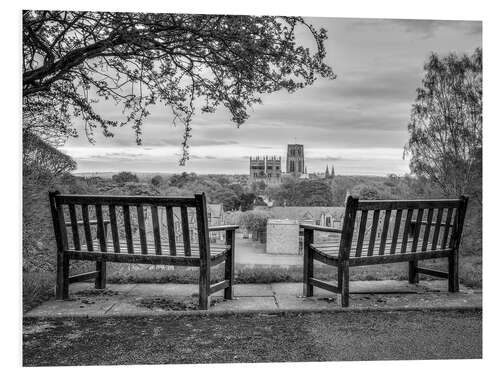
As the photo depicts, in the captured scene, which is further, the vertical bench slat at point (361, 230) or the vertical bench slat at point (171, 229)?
the vertical bench slat at point (361, 230)

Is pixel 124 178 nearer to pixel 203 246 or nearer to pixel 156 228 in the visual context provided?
pixel 156 228

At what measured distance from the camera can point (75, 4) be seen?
12.3ft

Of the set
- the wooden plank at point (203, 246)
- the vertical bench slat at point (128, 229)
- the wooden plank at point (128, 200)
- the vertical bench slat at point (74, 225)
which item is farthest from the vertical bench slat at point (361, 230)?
the vertical bench slat at point (74, 225)

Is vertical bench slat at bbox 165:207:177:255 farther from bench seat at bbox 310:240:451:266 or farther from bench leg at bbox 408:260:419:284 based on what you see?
Result: bench leg at bbox 408:260:419:284

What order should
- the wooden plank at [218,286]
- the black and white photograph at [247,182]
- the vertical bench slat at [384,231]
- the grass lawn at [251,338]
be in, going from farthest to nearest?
the vertical bench slat at [384,231], the wooden plank at [218,286], the black and white photograph at [247,182], the grass lawn at [251,338]

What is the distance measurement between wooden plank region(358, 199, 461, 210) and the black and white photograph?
0.02m

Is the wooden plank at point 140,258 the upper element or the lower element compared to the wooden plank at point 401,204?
lower

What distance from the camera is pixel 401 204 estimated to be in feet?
12.4

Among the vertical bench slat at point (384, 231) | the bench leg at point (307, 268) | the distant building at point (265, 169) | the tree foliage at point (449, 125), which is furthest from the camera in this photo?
the tree foliage at point (449, 125)

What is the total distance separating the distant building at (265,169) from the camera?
5.42 m

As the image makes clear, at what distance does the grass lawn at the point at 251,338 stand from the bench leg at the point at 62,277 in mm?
466

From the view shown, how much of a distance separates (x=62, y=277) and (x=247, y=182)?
7.66 feet

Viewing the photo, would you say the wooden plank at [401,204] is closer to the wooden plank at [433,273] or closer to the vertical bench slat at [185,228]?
the wooden plank at [433,273]
